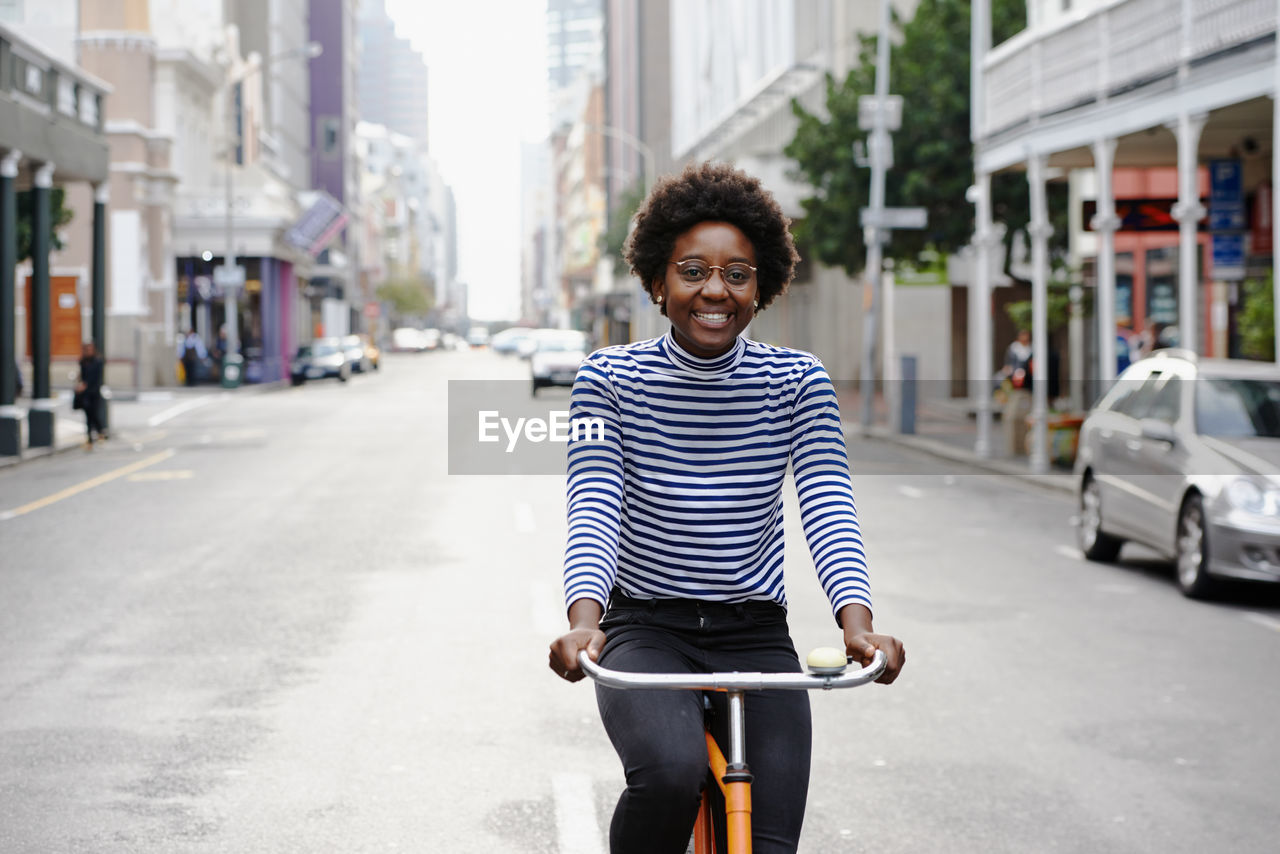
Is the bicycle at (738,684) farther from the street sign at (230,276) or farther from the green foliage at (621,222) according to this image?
the green foliage at (621,222)

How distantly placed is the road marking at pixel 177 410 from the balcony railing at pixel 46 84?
6.68 metres

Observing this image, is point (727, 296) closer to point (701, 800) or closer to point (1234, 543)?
point (701, 800)

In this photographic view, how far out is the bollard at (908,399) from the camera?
94.3ft

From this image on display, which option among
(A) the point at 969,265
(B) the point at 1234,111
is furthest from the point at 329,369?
(B) the point at 1234,111

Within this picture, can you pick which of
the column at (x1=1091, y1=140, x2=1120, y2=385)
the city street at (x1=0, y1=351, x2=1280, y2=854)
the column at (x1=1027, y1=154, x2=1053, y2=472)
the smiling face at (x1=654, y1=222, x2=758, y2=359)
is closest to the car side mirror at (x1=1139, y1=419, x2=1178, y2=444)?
the city street at (x1=0, y1=351, x2=1280, y2=854)

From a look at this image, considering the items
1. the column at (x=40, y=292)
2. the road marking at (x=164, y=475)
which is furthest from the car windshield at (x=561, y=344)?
the road marking at (x=164, y=475)

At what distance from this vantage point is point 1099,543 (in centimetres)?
1306

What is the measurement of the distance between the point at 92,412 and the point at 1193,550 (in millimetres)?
19957

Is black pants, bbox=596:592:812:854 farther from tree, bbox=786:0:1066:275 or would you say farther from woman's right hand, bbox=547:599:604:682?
tree, bbox=786:0:1066:275

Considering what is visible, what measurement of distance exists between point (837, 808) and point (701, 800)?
2723 millimetres

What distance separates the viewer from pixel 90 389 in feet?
88.6

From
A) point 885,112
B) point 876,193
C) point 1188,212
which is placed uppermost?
point 885,112

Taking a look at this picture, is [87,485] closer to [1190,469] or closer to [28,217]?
[1190,469]

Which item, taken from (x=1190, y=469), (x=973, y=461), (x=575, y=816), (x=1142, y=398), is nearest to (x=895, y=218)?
(x=973, y=461)
